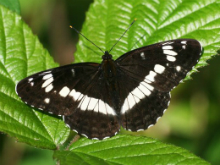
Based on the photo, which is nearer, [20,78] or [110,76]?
[20,78]

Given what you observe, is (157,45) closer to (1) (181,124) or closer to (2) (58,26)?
(1) (181,124)

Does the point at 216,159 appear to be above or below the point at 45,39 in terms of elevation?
below

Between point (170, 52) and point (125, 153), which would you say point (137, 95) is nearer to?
point (170, 52)

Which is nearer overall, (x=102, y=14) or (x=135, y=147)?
(x=135, y=147)

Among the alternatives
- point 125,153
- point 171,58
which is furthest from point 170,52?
point 125,153

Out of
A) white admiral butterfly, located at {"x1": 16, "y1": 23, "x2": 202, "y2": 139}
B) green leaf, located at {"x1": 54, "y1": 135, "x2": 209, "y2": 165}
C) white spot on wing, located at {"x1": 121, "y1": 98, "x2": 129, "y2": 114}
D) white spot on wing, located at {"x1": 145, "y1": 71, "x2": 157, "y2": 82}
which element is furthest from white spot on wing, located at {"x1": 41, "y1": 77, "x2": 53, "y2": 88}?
white spot on wing, located at {"x1": 145, "y1": 71, "x2": 157, "y2": 82}

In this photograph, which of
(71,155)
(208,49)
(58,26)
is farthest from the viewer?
(58,26)

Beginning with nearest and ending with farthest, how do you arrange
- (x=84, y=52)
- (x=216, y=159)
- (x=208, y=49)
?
1. (x=208, y=49)
2. (x=84, y=52)
3. (x=216, y=159)

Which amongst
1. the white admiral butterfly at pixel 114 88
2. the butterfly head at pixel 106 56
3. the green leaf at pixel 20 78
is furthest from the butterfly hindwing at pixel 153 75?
the green leaf at pixel 20 78

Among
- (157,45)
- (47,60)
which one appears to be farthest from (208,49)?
(47,60)
